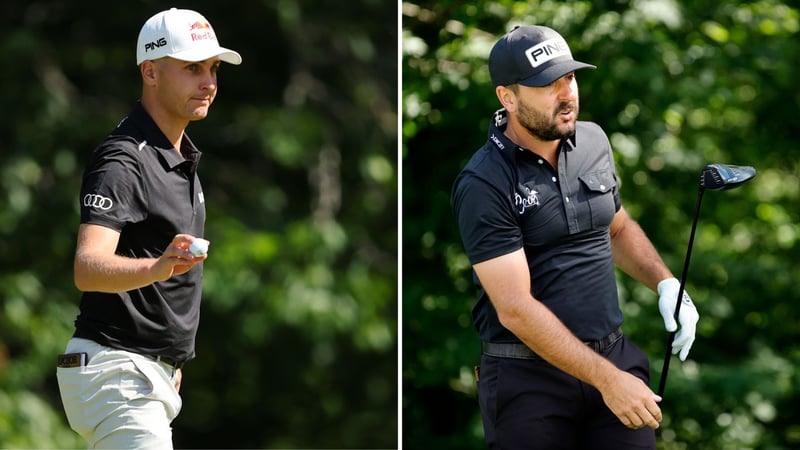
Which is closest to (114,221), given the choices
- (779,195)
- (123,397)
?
(123,397)

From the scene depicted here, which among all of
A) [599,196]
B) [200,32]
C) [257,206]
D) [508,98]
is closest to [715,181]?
[599,196]

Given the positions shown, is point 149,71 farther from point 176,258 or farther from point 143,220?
point 176,258

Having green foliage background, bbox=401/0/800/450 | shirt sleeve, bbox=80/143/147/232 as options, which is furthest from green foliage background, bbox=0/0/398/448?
shirt sleeve, bbox=80/143/147/232

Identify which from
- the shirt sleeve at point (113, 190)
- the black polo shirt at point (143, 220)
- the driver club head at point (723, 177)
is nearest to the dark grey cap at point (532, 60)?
the driver club head at point (723, 177)

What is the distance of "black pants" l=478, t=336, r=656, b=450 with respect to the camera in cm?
259

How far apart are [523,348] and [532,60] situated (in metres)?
0.65

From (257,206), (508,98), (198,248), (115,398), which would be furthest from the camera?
(257,206)

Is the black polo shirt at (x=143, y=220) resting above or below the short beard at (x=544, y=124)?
below

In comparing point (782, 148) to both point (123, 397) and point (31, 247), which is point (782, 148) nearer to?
point (31, 247)

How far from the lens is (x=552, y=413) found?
2590 mm

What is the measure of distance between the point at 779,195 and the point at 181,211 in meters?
5.53

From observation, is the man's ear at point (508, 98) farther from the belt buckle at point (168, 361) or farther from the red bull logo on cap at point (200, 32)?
the belt buckle at point (168, 361)

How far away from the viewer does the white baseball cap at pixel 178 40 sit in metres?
2.49

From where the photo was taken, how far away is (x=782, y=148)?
657 centimetres
